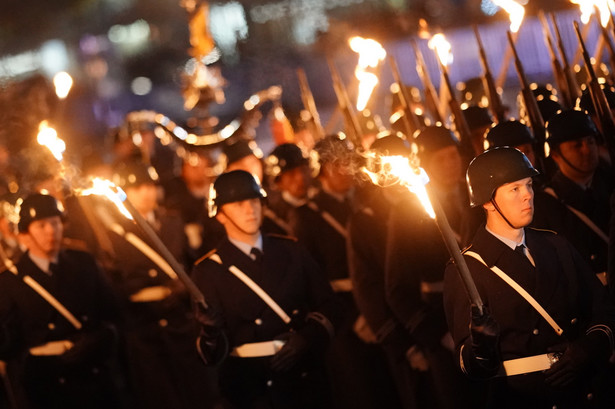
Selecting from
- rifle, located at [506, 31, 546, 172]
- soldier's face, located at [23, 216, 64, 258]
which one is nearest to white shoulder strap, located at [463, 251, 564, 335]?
rifle, located at [506, 31, 546, 172]

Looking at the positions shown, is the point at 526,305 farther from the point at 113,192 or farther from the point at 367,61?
the point at 367,61

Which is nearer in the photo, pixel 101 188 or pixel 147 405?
pixel 101 188

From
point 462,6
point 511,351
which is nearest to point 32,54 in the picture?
point 462,6

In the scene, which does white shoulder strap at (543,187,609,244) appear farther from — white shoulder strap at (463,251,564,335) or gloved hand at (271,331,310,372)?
gloved hand at (271,331,310,372)

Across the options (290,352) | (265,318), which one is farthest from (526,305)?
(265,318)

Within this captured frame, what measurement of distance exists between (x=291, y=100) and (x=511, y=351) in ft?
56.9

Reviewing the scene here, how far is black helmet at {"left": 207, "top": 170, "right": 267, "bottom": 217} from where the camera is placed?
624cm

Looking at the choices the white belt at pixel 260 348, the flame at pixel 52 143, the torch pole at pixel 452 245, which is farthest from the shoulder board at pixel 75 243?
the torch pole at pixel 452 245

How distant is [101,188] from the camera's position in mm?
5211

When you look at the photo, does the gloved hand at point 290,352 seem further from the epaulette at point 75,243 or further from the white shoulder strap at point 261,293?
the epaulette at point 75,243

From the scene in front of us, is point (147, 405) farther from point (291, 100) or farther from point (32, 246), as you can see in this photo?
point (291, 100)

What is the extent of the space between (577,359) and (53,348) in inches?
173

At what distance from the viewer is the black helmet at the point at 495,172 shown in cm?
491

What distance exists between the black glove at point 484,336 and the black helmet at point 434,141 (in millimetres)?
2694
